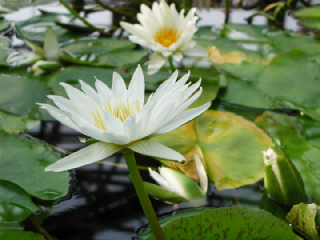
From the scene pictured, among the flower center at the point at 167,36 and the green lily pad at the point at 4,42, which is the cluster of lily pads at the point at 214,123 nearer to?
the green lily pad at the point at 4,42

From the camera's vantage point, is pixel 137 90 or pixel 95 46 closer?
pixel 137 90

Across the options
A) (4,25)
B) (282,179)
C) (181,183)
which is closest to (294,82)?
(282,179)

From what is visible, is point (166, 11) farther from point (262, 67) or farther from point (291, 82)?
point (291, 82)

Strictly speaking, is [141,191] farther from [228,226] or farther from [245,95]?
[245,95]

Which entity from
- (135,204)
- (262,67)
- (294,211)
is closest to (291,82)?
(262,67)

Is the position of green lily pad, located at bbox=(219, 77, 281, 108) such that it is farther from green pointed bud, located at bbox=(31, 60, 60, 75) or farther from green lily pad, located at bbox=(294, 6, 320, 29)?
green lily pad, located at bbox=(294, 6, 320, 29)

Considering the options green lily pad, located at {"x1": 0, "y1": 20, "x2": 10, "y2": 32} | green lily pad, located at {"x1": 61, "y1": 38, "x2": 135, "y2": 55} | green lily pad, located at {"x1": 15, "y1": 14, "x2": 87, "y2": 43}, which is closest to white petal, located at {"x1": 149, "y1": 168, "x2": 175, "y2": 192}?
green lily pad, located at {"x1": 61, "y1": 38, "x2": 135, "y2": 55}

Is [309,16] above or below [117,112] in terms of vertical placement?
below
